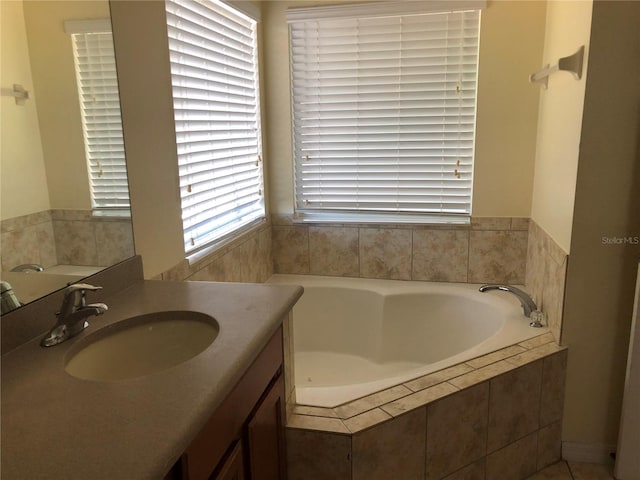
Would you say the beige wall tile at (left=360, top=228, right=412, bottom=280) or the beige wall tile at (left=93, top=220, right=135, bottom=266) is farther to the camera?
the beige wall tile at (left=360, top=228, right=412, bottom=280)

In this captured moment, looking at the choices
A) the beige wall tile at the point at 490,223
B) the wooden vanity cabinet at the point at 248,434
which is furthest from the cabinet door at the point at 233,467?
the beige wall tile at the point at 490,223

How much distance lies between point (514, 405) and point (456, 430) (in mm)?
308

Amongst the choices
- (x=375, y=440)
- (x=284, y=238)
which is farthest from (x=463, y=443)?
(x=284, y=238)

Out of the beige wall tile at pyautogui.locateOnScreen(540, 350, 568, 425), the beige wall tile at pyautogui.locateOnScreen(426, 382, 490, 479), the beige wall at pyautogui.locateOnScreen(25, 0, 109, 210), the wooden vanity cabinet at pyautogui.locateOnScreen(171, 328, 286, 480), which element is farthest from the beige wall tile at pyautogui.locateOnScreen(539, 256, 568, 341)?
the beige wall at pyautogui.locateOnScreen(25, 0, 109, 210)

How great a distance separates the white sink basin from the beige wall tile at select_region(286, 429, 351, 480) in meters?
0.50

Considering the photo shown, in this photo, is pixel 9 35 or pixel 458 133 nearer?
pixel 9 35

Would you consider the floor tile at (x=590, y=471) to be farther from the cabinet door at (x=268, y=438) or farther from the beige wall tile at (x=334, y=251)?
the beige wall tile at (x=334, y=251)

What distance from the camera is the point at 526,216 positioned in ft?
8.79

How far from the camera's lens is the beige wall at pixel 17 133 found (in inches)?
44.3

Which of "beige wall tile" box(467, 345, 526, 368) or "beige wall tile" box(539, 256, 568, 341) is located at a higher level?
"beige wall tile" box(539, 256, 568, 341)

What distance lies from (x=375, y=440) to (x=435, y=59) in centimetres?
197

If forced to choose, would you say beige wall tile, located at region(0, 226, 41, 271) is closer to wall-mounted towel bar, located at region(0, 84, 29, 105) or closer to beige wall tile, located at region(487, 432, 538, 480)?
wall-mounted towel bar, located at region(0, 84, 29, 105)

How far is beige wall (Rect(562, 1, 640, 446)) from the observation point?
1777 mm

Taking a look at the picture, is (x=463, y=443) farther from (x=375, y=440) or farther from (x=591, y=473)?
(x=591, y=473)
